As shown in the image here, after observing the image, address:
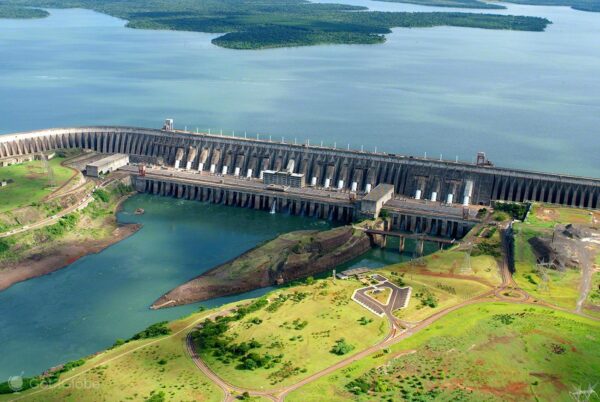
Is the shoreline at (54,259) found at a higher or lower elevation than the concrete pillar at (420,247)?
lower

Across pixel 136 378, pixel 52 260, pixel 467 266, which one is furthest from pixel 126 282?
pixel 467 266

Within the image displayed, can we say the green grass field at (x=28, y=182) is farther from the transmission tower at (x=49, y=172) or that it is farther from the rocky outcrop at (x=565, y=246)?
the rocky outcrop at (x=565, y=246)

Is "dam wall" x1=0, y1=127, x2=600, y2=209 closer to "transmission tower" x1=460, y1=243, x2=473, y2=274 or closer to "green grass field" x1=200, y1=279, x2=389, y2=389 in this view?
"transmission tower" x1=460, y1=243, x2=473, y2=274

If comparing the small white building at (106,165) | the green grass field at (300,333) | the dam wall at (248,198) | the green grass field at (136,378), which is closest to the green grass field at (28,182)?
the small white building at (106,165)

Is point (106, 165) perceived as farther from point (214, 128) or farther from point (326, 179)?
point (326, 179)

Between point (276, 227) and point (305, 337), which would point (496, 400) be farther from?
point (276, 227)

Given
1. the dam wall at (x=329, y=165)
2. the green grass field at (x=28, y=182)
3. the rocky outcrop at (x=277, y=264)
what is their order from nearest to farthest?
the rocky outcrop at (x=277, y=264) → the green grass field at (x=28, y=182) → the dam wall at (x=329, y=165)
